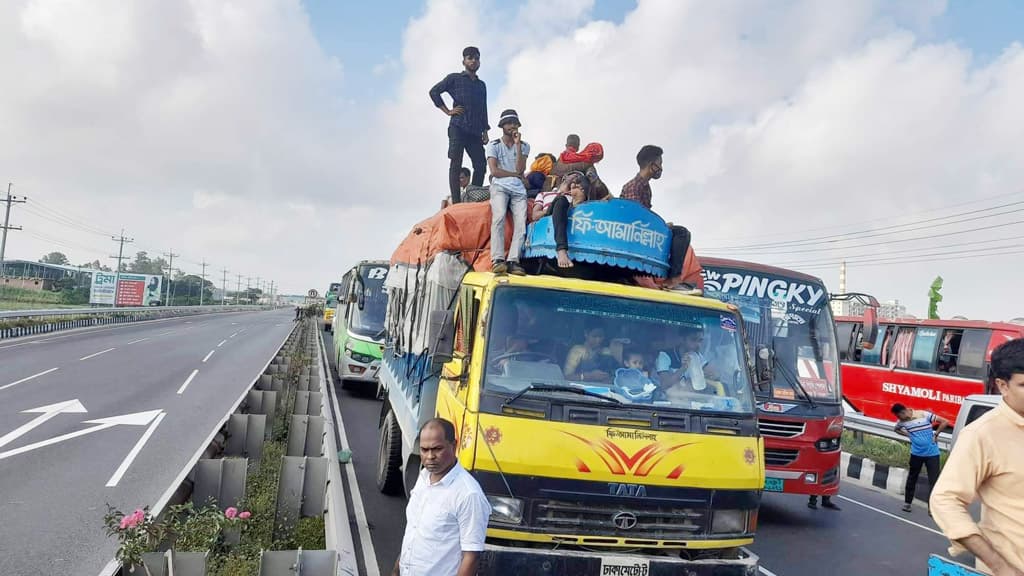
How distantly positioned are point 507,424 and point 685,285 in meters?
2.07

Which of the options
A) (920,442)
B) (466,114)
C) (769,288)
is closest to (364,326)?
(466,114)

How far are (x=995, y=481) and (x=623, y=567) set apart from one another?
6.08ft

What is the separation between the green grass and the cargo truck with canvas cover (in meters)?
8.96

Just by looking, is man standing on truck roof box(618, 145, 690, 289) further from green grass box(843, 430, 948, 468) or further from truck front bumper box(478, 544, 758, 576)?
green grass box(843, 430, 948, 468)

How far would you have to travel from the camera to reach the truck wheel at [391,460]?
686 cm

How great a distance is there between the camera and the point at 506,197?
5496 mm

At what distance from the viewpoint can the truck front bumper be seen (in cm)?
360

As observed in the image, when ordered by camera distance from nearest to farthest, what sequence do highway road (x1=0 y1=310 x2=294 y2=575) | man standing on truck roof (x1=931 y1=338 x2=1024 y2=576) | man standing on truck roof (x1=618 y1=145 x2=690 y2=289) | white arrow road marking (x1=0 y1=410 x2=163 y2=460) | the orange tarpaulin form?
man standing on truck roof (x1=931 y1=338 x2=1024 y2=576)
the orange tarpaulin
highway road (x1=0 y1=310 x2=294 y2=575)
man standing on truck roof (x1=618 y1=145 x2=690 y2=289)
white arrow road marking (x1=0 y1=410 x2=163 y2=460)

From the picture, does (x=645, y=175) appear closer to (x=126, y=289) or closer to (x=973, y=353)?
(x=973, y=353)

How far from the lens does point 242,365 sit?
65.1ft

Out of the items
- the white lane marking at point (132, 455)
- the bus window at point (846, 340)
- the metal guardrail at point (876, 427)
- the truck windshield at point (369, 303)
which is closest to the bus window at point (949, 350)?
the metal guardrail at point (876, 427)

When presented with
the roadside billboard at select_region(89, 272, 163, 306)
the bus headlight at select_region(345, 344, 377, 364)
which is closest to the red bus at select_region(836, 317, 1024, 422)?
the bus headlight at select_region(345, 344, 377, 364)

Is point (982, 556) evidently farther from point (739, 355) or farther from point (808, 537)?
point (808, 537)

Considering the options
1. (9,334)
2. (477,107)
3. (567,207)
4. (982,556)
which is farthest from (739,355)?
(9,334)
